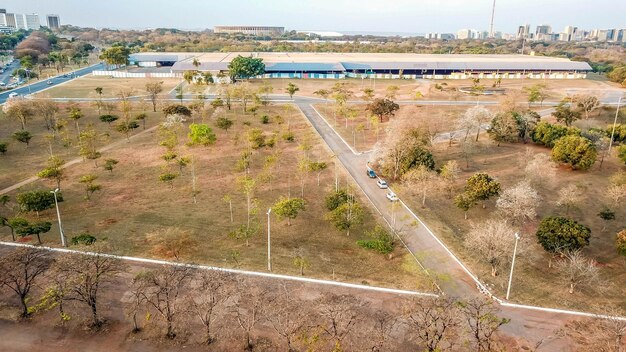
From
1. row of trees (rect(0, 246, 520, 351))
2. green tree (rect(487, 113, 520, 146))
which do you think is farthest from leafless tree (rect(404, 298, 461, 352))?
green tree (rect(487, 113, 520, 146))

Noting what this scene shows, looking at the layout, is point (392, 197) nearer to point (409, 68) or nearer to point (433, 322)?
point (433, 322)

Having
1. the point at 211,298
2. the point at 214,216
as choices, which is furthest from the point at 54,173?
the point at 211,298

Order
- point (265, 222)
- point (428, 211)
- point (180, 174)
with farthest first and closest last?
point (180, 174), point (428, 211), point (265, 222)

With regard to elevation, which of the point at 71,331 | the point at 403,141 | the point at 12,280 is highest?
the point at 403,141

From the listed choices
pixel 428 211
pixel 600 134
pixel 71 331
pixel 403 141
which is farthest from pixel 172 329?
pixel 600 134

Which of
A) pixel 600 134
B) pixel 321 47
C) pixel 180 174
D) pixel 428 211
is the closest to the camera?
pixel 428 211

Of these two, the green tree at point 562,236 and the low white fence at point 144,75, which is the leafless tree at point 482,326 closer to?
the green tree at point 562,236

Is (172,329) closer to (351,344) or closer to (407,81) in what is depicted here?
(351,344)

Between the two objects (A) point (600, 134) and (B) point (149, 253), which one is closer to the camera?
(B) point (149, 253)
